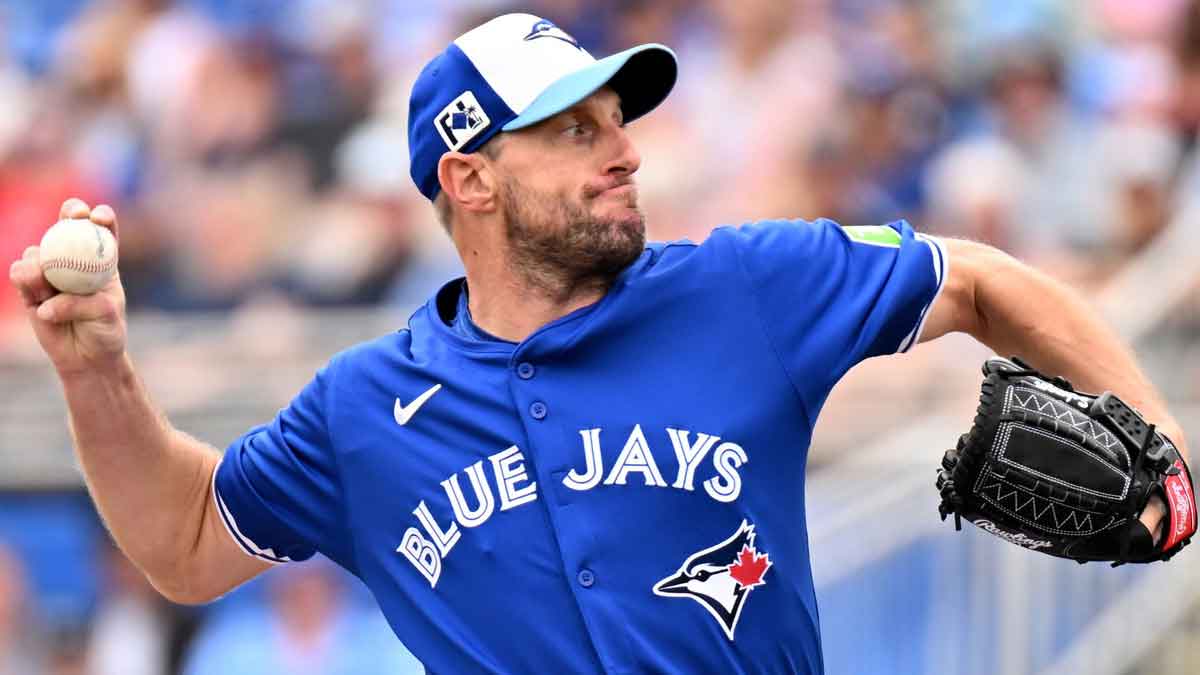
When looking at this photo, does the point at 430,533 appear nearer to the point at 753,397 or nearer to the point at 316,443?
the point at 316,443

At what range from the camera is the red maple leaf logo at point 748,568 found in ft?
10.0

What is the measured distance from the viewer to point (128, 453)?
3381mm

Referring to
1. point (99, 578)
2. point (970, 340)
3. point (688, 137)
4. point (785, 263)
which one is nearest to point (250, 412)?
point (99, 578)

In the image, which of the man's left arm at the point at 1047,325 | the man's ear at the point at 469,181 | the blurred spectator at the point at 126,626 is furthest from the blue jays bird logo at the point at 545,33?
the blurred spectator at the point at 126,626

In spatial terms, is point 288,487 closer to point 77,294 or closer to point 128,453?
point 128,453

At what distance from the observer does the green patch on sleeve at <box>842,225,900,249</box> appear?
127 inches

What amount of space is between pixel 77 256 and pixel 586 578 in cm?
104

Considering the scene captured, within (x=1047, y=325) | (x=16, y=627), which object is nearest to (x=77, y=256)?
(x=1047, y=325)

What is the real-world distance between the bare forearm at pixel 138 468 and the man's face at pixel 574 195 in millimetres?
743

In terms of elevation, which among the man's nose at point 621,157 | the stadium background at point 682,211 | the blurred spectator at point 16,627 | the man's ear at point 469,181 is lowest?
the blurred spectator at point 16,627

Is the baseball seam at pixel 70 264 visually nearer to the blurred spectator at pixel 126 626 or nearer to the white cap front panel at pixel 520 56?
the white cap front panel at pixel 520 56

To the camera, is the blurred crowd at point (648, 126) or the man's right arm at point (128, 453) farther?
the blurred crowd at point (648, 126)

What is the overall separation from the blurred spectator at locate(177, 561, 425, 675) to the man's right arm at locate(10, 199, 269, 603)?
3.83 metres

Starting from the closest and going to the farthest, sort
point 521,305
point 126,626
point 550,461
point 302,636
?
point 550,461, point 521,305, point 302,636, point 126,626
